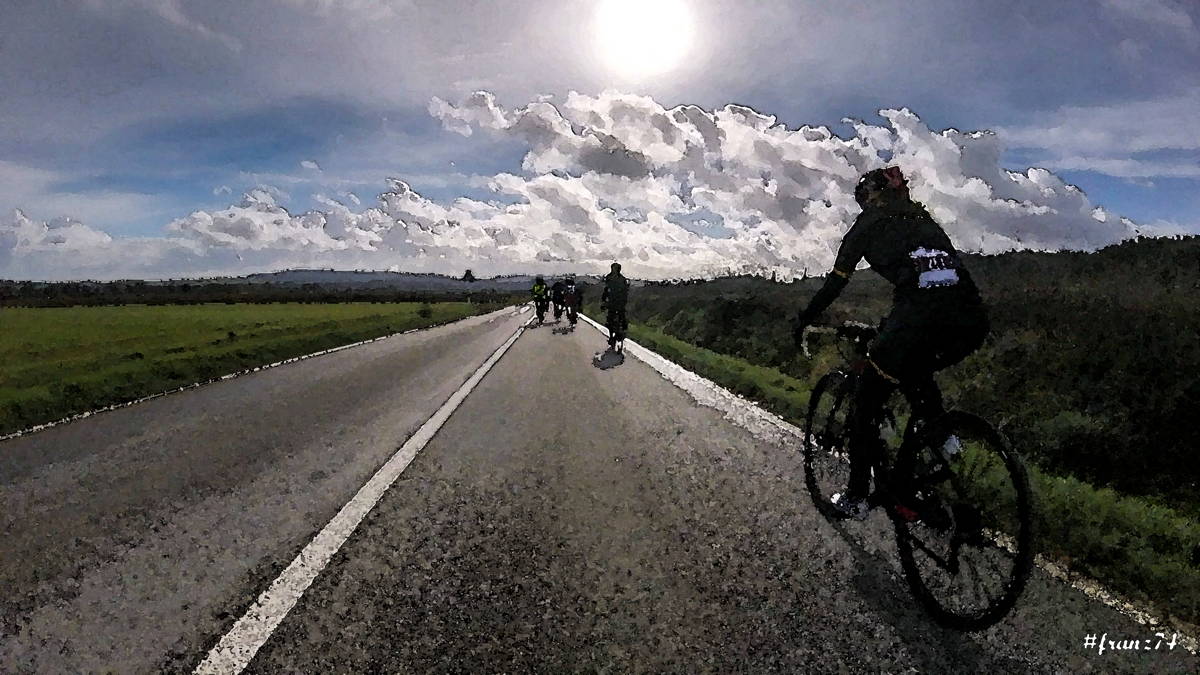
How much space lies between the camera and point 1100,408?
26.7 ft

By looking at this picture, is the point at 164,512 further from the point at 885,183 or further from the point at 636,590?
the point at 885,183

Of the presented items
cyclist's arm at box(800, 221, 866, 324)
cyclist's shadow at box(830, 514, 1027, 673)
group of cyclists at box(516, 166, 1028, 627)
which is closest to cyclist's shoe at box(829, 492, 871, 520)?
group of cyclists at box(516, 166, 1028, 627)

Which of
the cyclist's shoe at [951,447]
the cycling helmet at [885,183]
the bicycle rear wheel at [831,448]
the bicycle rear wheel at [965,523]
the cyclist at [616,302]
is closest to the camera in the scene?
the bicycle rear wheel at [965,523]

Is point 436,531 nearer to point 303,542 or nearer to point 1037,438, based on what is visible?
point 303,542

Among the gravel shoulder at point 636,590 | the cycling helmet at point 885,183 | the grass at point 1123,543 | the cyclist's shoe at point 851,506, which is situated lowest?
the gravel shoulder at point 636,590

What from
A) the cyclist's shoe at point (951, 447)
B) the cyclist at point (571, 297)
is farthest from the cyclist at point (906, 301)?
the cyclist at point (571, 297)

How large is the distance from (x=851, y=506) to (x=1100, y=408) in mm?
5467

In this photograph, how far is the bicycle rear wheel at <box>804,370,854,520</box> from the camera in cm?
491

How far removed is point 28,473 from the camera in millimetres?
6324

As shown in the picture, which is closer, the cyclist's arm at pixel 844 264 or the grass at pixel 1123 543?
the grass at pixel 1123 543

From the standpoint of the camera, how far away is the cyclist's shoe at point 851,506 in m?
4.45

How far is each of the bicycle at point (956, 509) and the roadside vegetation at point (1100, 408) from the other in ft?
3.13

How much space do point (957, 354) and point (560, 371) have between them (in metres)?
10.3

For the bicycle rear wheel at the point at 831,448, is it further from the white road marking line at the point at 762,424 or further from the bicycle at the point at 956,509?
the white road marking line at the point at 762,424
